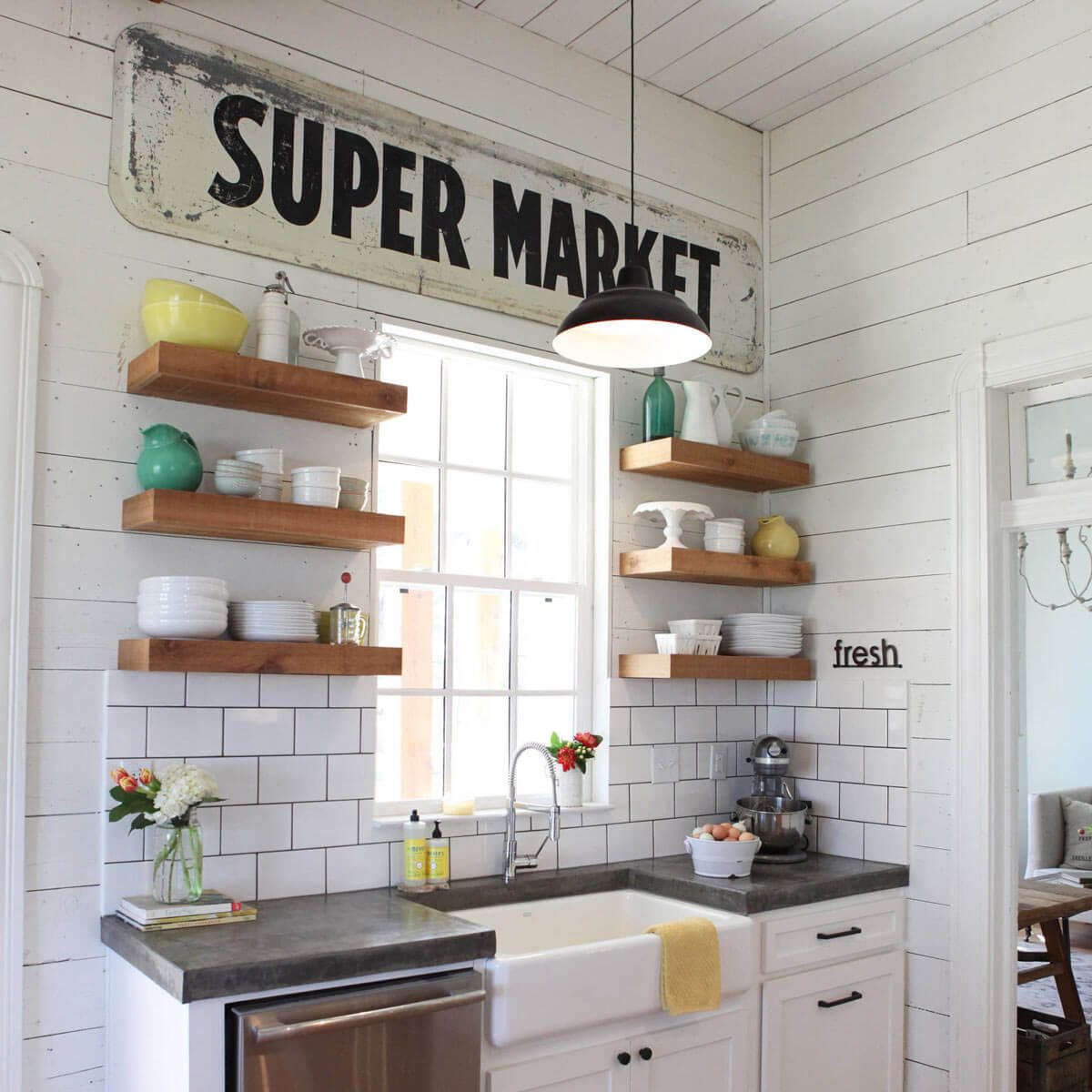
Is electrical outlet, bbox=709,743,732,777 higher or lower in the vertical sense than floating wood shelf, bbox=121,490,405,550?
lower

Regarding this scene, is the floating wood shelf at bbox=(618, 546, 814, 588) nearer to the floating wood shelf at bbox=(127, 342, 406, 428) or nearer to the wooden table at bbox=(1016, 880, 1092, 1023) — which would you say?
the floating wood shelf at bbox=(127, 342, 406, 428)

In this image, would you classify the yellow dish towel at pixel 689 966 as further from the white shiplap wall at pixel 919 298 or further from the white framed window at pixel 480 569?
the white shiplap wall at pixel 919 298

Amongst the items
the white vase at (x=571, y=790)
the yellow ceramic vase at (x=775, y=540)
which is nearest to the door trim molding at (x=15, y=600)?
the white vase at (x=571, y=790)

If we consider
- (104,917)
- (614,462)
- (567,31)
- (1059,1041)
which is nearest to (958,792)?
(1059,1041)

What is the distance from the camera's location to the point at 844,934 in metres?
3.43

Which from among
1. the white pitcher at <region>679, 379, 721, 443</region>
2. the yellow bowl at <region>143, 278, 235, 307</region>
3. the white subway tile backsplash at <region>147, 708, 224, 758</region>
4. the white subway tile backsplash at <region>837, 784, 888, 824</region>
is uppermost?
the yellow bowl at <region>143, 278, 235, 307</region>

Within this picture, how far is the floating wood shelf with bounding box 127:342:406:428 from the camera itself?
274cm

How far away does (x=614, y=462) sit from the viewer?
384 centimetres

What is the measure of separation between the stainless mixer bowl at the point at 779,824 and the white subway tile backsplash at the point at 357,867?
48.0 inches

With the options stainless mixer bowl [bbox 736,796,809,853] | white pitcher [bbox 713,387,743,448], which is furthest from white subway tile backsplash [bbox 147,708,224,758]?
white pitcher [bbox 713,387,743,448]

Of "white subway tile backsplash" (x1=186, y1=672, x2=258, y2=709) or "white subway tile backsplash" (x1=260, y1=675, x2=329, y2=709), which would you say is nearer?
"white subway tile backsplash" (x1=186, y1=672, x2=258, y2=709)

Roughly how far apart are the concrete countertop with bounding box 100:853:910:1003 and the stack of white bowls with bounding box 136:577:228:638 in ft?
2.24

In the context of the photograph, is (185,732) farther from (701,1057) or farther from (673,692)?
(673,692)

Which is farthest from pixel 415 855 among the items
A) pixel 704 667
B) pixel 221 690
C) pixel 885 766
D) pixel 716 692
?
pixel 885 766
